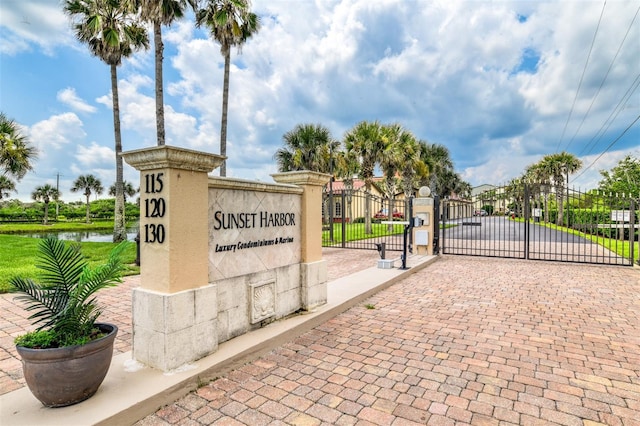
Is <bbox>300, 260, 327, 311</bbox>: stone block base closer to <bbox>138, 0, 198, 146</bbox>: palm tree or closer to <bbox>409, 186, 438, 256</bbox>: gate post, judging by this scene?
<bbox>409, 186, 438, 256</bbox>: gate post

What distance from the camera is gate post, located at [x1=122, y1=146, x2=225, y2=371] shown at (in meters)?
3.25

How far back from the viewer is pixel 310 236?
5328 millimetres

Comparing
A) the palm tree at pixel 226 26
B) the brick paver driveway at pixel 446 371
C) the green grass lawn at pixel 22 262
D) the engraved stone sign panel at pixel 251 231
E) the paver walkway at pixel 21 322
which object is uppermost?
the palm tree at pixel 226 26

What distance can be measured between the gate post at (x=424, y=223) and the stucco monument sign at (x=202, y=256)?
776 cm

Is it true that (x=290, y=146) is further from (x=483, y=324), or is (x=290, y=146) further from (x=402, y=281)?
(x=483, y=324)

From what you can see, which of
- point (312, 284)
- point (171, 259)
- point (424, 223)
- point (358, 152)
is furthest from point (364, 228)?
point (171, 259)

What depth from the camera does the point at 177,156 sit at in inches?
128

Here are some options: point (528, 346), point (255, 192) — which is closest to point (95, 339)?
point (255, 192)

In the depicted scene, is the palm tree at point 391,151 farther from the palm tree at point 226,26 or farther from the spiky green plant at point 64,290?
the spiky green plant at point 64,290

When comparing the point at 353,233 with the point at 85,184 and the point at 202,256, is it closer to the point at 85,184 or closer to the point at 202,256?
the point at 202,256

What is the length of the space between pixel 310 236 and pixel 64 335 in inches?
127

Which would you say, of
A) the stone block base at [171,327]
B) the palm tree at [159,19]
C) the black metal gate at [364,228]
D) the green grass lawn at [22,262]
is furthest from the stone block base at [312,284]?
the palm tree at [159,19]

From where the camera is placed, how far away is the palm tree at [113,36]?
14.6 metres

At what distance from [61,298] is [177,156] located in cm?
149
